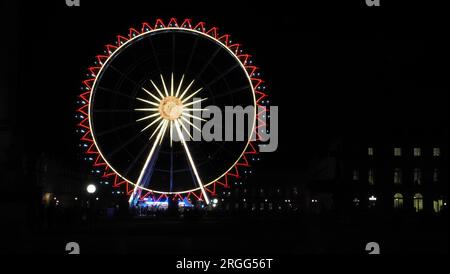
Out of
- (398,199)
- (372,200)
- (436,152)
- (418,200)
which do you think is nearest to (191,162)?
(372,200)

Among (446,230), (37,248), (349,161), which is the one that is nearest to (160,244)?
(37,248)

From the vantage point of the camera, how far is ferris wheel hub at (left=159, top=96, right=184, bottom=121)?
137 feet

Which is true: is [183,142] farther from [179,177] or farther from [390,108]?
[390,108]

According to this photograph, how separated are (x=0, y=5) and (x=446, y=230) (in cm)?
2216

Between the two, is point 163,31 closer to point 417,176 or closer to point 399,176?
point 399,176

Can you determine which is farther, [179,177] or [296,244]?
[179,177]

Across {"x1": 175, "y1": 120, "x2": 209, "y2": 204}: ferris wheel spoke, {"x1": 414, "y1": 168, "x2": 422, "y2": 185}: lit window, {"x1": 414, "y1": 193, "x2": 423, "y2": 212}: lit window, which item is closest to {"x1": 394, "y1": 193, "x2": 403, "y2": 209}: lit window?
{"x1": 414, "y1": 193, "x2": 423, "y2": 212}: lit window

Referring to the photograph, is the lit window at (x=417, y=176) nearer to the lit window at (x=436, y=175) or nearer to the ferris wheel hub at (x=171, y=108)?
the lit window at (x=436, y=175)

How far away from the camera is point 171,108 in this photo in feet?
137

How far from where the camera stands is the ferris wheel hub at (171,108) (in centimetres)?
4162

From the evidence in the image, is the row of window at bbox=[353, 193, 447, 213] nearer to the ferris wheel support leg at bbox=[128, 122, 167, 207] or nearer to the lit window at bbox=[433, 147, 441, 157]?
the lit window at bbox=[433, 147, 441, 157]

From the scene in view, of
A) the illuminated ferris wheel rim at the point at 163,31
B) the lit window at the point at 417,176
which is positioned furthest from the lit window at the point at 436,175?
the illuminated ferris wheel rim at the point at 163,31
